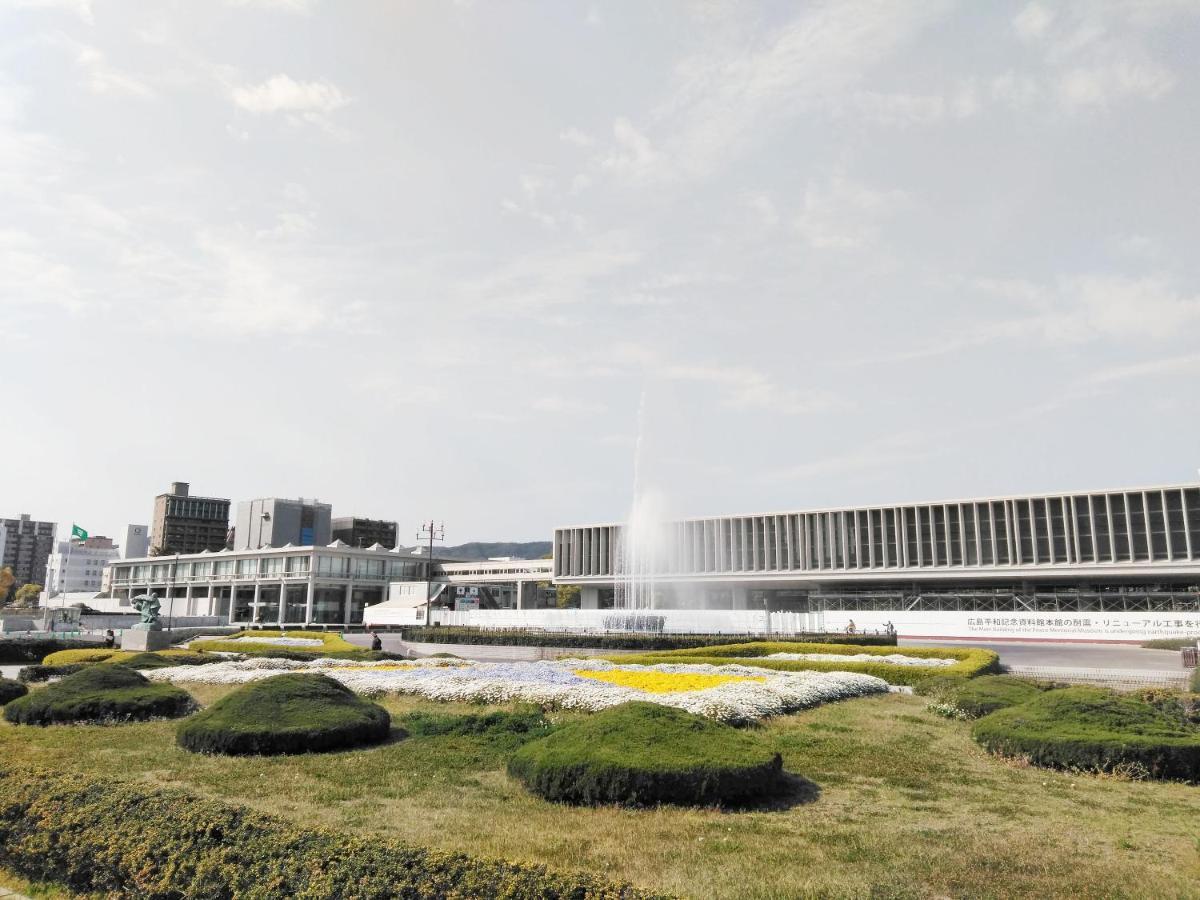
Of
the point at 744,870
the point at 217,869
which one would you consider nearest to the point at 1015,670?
the point at 744,870

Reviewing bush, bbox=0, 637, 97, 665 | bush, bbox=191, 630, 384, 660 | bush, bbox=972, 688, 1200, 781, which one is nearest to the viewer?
bush, bbox=972, 688, 1200, 781

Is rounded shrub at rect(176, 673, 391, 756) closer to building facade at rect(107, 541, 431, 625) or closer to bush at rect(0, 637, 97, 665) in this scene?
bush at rect(0, 637, 97, 665)

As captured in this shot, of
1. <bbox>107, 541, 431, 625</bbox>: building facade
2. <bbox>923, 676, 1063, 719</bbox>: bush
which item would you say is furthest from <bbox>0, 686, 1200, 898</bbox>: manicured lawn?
<bbox>107, 541, 431, 625</bbox>: building facade

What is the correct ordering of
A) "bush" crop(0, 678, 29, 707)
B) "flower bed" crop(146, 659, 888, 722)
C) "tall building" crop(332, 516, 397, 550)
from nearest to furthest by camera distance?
"flower bed" crop(146, 659, 888, 722), "bush" crop(0, 678, 29, 707), "tall building" crop(332, 516, 397, 550)

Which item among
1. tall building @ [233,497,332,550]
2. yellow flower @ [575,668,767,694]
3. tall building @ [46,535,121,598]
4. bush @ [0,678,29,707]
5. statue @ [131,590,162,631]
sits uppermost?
tall building @ [233,497,332,550]

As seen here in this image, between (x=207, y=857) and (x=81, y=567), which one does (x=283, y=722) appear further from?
(x=81, y=567)

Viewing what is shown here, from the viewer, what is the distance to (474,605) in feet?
228

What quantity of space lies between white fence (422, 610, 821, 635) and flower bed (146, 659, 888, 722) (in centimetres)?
2363

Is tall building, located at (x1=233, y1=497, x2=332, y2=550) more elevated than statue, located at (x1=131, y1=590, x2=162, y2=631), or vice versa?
tall building, located at (x1=233, y1=497, x2=332, y2=550)

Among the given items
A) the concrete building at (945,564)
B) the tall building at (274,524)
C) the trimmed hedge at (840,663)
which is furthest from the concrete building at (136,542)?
the trimmed hedge at (840,663)

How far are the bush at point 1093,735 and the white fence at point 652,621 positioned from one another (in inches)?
1240

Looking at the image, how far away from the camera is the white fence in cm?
5003

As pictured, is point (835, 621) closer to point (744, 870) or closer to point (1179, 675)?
point (1179, 675)

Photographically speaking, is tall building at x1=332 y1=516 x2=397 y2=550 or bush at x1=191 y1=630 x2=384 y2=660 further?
tall building at x1=332 y1=516 x2=397 y2=550
